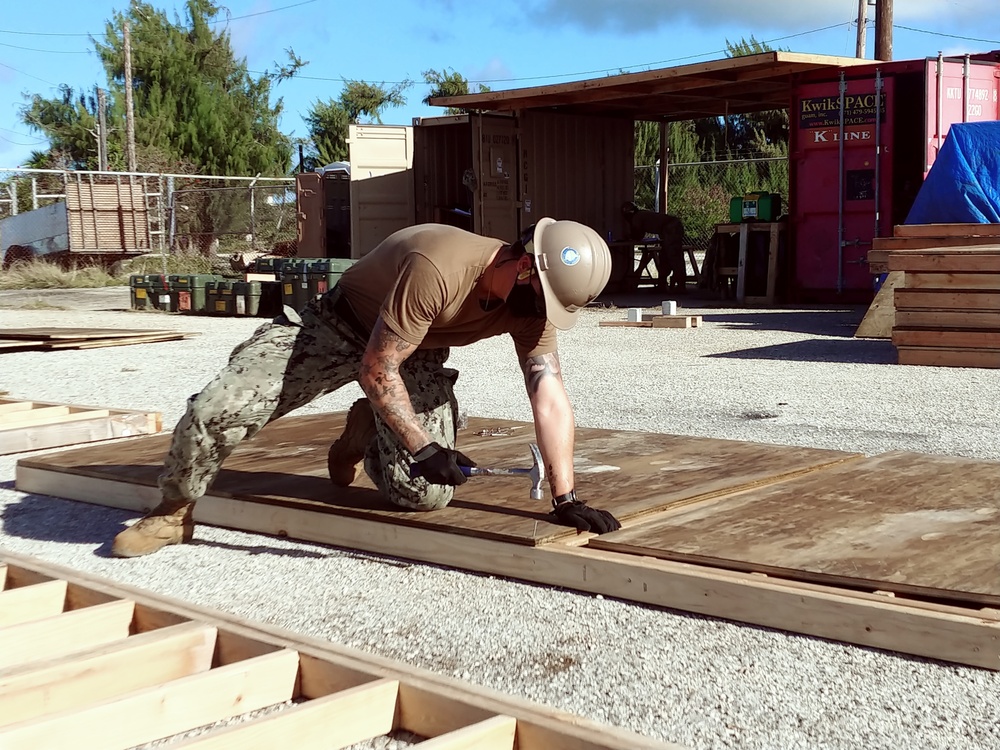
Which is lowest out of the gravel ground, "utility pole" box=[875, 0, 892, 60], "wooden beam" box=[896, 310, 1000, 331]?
the gravel ground

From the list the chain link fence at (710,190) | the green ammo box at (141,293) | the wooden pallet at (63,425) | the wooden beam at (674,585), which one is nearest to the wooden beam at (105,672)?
the wooden beam at (674,585)

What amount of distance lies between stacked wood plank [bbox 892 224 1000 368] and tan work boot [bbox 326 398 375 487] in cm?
687

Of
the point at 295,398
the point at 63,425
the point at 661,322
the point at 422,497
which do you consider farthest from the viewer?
the point at 661,322

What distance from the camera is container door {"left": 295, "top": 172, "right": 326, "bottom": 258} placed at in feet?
74.6

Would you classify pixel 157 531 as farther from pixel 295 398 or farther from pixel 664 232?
pixel 664 232

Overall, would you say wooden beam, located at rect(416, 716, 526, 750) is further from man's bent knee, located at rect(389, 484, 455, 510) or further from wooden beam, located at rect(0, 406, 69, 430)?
wooden beam, located at rect(0, 406, 69, 430)

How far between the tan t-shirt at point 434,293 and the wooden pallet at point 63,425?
3365 millimetres

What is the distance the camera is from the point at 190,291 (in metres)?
18.9

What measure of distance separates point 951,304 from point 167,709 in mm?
9022

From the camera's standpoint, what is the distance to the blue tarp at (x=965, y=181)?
43.0 feet

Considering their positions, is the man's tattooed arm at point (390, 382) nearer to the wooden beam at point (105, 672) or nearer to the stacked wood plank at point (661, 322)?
the wooden beam at point (105, 672)

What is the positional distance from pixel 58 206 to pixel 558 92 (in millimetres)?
14671

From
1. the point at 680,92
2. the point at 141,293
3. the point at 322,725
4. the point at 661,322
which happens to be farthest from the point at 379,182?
the point at 322,725

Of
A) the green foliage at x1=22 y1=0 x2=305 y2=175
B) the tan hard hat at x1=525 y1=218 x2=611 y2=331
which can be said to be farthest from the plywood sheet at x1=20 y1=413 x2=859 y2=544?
the green foliage at x1=22 y1=0 x2=305 y2=175
